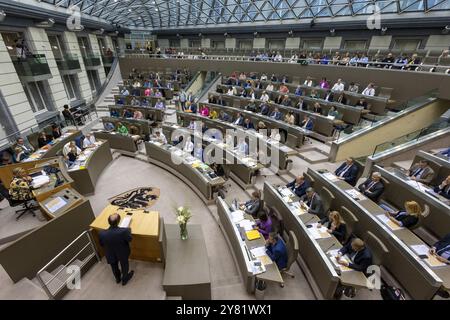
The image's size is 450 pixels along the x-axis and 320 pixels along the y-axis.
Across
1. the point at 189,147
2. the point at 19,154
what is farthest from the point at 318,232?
the point at 19,154

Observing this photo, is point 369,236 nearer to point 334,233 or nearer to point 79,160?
point 334,233

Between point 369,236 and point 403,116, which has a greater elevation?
point 403,116

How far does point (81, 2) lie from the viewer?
59.9 feet

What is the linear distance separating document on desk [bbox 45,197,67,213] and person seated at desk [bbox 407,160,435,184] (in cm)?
947

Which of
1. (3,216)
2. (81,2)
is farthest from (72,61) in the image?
(3,216)

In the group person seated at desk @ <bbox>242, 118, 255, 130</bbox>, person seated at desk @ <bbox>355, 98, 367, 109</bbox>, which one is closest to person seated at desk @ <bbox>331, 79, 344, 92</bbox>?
person seated at desk @ <bbox>355, 98, 367, 109</bbox>

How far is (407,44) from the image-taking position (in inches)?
651

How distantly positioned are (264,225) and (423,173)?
4944mm

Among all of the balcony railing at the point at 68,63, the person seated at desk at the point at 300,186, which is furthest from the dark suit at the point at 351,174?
the balcony railing at the point at 68,63

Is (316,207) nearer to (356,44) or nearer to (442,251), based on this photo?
(442,251)

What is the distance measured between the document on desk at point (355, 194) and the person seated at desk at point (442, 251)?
1.77 meters

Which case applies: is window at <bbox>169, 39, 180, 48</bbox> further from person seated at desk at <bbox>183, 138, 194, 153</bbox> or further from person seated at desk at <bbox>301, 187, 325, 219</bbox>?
person seated at desk at <bbox>301, 187, 325, 219</bbox>

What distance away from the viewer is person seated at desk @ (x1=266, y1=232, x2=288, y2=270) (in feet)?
15.6

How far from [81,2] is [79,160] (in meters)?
16.5
